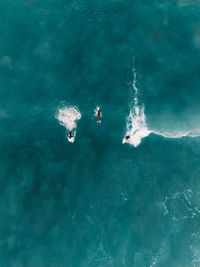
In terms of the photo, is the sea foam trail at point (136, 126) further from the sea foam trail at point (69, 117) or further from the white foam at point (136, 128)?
the sea foam trail at point (69, 117)

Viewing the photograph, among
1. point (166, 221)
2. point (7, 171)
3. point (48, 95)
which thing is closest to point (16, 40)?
point (48, 95)

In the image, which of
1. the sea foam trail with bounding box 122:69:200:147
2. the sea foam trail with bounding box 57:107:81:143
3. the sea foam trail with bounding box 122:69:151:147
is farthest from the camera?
the sea foam trail with bounding box 57:107:81:143

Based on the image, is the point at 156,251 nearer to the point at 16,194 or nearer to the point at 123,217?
the point at 123,217

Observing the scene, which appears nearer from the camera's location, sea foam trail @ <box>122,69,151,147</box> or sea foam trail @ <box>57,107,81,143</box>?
sea foam trail @ <box>122,69,151,147</box>

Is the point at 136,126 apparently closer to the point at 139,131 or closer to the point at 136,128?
the point at 136,128

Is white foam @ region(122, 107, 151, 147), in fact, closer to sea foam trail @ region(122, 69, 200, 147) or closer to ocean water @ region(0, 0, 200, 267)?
sea foam trail @ region(122, 69, 200, 147)

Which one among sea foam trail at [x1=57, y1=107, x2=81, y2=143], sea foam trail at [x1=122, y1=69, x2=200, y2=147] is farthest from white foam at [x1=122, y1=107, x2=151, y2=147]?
sea foam trail at [x1=57, y1=107, x2=81, y2=143]
